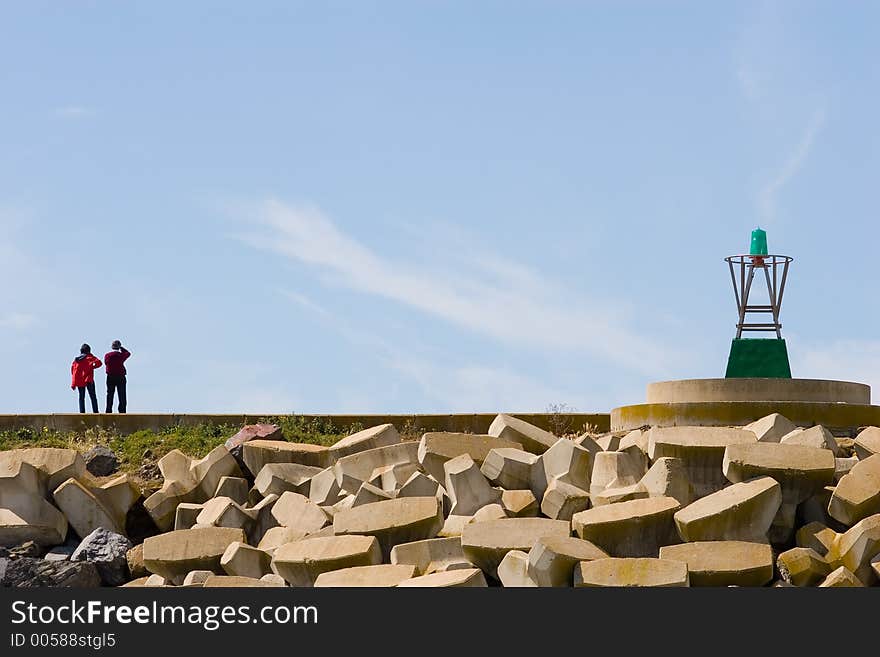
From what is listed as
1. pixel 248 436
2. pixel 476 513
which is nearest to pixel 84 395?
pixel 248 436

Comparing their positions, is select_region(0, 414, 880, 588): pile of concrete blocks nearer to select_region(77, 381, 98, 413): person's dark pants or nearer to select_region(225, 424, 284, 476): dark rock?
select_region(225, 424, 284, 476): dark rock

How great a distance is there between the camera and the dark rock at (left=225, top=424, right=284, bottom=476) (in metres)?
11.1

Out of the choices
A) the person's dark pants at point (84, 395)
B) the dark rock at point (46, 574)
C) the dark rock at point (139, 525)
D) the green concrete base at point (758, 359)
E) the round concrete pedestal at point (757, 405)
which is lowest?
the dark rock at point (46, 574)

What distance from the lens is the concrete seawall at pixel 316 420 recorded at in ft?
42.3

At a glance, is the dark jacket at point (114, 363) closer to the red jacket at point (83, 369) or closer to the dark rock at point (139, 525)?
the red jacket at point (83, 369)

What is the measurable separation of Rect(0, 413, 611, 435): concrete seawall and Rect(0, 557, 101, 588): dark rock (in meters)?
3.63

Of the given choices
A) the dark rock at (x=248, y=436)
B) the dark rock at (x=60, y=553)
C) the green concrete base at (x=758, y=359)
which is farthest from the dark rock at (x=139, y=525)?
the green concrete base at (x=758, y=359)

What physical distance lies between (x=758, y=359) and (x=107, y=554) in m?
6.94

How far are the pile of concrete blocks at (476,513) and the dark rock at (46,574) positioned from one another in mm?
15

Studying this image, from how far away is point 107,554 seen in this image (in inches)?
384

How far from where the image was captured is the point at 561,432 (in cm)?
1297

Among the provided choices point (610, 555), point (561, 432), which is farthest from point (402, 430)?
point (610, 555)

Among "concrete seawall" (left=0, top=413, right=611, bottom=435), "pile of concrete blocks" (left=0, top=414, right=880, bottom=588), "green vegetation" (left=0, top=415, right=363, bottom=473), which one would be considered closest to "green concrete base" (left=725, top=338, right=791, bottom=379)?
"concrete seawall" (left=0, top=413, right=611, bottom=435)

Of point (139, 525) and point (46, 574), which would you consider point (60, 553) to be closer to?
point (46, 574)
